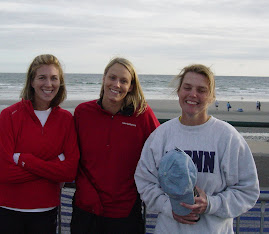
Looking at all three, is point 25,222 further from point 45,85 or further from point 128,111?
point 128,111

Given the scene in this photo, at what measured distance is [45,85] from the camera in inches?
121

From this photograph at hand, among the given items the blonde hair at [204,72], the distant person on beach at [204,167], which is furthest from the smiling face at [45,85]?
the blonde hair at [204,72]

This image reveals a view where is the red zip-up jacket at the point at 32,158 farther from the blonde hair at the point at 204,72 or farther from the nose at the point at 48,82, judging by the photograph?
the blonde hair at the point at 204,72

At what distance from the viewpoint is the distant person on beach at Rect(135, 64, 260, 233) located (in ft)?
8.19

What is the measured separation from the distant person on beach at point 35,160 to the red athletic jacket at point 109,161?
132mm

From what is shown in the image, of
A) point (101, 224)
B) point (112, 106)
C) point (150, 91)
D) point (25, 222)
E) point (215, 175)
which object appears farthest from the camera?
point (150, 91)

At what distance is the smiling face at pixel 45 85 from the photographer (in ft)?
10.1

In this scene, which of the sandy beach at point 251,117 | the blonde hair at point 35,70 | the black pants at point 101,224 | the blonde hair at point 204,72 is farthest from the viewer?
the sandy beach at point 251,117

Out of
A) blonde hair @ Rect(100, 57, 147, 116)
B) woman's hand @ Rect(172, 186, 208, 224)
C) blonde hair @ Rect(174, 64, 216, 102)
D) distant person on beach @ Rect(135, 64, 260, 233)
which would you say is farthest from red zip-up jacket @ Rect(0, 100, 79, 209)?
blonde hair @ Rect(174, 64, 216, 102)

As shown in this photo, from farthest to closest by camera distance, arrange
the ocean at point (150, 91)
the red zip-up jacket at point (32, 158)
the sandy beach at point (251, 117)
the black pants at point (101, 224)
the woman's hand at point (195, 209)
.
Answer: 1. the ocean at point (150, 91)
2. the sandy beach at point (251, 117)
3. the black pants at point (101, 224)
4. the red zip-up jacket at point (32, 158)
5. the woman's hand at point (195, 209)

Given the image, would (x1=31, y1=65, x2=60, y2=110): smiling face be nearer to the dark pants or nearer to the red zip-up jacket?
the red zip-up jacket

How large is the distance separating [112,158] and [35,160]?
61cm

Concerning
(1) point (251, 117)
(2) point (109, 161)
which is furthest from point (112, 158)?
(1) point (251, 117)

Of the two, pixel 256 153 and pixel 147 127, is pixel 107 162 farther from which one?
pixel 256 153
